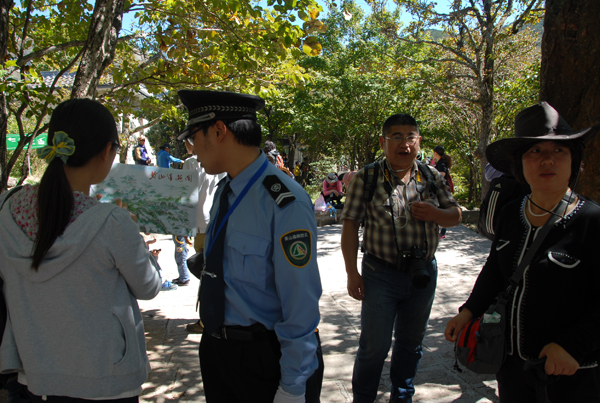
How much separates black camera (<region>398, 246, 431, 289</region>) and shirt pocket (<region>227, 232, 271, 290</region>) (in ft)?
3.93

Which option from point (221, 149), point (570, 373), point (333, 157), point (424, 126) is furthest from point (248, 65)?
point (333, 157)

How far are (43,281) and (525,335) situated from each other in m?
1.90

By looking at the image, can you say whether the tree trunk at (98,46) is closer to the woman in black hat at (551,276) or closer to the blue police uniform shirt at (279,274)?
the blue police uniform shirt at (279,274)

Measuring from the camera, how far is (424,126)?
1823 cm

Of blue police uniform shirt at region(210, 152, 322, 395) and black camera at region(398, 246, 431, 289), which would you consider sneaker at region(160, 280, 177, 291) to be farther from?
blue police uniform shirt at region(210, 152, 322, 395)

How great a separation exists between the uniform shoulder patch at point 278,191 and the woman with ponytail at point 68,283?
1.77ft

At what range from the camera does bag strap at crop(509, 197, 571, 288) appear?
1.81 metres

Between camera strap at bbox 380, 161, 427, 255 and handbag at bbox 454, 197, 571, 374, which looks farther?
camera strap at bbox 380, 161, 427, 255

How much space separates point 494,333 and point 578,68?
178 cm

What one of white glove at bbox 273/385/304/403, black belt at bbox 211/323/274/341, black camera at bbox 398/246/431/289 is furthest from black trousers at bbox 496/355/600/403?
black belt at bbox 211/323/274/341

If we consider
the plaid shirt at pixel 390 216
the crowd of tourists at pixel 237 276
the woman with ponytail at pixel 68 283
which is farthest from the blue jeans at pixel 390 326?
the woman with ponytail at pixel 68 283

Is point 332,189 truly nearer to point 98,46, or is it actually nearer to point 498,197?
point 98,46

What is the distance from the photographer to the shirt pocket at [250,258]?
66.0 inches

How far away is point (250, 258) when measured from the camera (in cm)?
169
